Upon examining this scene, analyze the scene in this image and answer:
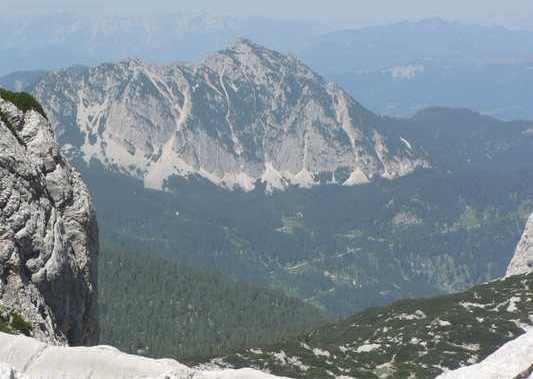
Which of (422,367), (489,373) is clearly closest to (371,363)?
(422,367)

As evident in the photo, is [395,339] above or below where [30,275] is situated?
below

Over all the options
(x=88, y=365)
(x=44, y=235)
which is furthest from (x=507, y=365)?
(x=44, y=235)

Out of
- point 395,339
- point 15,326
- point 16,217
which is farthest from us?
point 395,339

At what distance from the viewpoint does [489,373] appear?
33.6m

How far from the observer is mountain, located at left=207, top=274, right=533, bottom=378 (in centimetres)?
11906

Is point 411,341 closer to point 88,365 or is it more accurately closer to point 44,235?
point 44,235

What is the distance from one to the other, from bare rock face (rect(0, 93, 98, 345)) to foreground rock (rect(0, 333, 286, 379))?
44.7 ft

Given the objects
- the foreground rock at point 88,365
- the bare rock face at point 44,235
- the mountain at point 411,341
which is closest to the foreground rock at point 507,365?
the foreground rock at point 88,365

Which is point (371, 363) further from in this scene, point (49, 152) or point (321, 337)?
point (49, 152)

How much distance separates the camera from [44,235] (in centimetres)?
5525

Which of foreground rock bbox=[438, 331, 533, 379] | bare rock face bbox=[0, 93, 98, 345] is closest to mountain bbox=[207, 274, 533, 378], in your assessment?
bare rock face bbox=[0, 93, 98, 345]

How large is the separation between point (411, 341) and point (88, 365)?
353ft

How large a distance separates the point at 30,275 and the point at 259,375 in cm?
2510

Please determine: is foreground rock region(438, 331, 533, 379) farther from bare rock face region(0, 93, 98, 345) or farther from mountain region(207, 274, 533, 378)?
mountain region(207, 274, 533, 378)
